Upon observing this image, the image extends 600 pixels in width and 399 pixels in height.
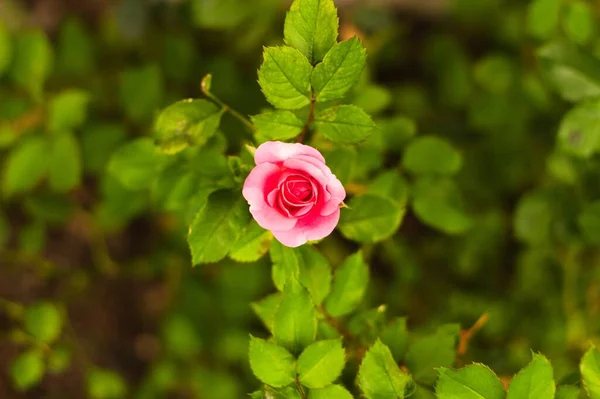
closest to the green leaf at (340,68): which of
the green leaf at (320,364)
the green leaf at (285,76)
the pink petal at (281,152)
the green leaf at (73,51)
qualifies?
the green leaf at (285,76)

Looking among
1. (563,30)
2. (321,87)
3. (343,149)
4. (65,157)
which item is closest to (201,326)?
(65,157)

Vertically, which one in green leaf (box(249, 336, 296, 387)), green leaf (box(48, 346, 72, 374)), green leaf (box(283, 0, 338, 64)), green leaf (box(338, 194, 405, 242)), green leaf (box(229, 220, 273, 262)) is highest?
green leaf (box(283, 0, 338, 64))

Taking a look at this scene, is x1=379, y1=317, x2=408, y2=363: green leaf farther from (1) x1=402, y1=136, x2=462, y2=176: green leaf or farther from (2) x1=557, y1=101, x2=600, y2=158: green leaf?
(2) x1=557, y1=101, x2=600, y2=158: green leaf

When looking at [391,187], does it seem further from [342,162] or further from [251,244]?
[251,244]

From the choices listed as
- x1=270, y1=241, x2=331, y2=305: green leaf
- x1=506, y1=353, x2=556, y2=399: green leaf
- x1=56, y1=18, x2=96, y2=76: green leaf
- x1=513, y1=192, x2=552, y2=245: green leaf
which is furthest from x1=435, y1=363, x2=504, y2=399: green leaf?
x1=56, y1=18, x2=96, y2=76: green leaf

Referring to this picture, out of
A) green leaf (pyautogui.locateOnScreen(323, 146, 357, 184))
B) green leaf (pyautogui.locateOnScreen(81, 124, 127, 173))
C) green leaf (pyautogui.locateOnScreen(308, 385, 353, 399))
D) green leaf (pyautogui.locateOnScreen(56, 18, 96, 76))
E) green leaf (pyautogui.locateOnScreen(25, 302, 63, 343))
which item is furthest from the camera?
green leaf (pyautogui.locateOnScreen(56, 18, 96, 76))

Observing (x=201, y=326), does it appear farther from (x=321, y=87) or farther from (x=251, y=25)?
(x=321, y=87)

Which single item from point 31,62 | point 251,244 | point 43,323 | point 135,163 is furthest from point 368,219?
point 31,62

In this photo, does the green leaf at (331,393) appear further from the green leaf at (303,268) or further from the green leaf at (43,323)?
the green leaf at (43,323)
